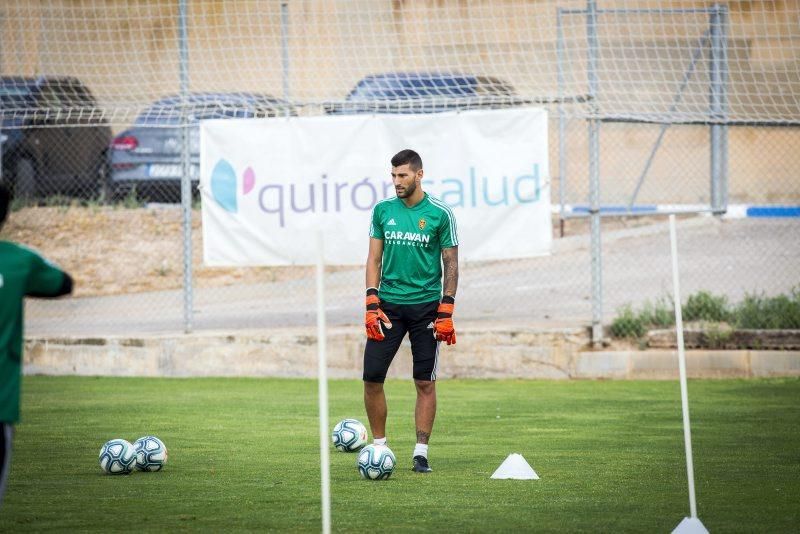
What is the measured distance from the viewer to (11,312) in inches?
225

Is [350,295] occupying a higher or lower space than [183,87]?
lower

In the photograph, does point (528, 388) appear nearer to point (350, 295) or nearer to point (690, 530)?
point (350, 295)

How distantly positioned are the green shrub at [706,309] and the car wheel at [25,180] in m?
11.2

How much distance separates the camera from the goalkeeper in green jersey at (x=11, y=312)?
18.5ft

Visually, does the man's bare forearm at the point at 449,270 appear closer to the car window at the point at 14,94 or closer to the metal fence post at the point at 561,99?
the metal fence post at the point at 561,99

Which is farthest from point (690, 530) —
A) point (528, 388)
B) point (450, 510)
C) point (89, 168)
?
point (89, 168)

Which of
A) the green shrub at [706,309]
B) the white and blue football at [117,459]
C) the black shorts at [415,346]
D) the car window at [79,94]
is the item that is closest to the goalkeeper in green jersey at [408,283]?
the black shorts at [415,346]

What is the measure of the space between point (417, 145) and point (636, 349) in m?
3.36

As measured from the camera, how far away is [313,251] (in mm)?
15508

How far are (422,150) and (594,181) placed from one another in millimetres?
1956

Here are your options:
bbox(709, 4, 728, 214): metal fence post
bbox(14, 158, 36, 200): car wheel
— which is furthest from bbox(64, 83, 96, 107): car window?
bbox(709, 4, 728, 214): metal fence post

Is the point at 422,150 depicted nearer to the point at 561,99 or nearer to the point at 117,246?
the point at 561,99

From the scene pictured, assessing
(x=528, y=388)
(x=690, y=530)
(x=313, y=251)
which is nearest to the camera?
(x=690, y=530)

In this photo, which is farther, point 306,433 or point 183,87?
point 183,87
